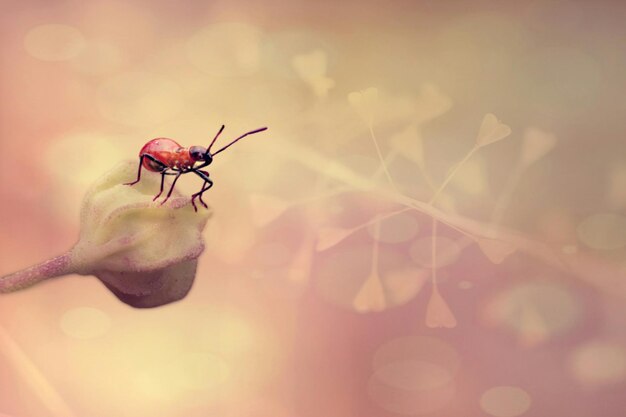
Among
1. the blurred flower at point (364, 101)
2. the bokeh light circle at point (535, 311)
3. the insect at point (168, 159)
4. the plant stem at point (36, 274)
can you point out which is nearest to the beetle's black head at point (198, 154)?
the insect at point (168, 159)

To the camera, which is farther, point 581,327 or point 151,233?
point 581,327

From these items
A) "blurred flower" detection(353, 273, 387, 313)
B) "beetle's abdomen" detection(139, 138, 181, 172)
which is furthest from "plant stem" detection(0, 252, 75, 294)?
"blurred flower" detection(353, 273, 387, 313)

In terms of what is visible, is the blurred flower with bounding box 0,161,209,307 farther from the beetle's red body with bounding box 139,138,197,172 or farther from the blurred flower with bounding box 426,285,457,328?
the blurred flower with bounding box 426,285,457,328

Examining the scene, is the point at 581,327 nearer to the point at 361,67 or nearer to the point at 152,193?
the point at 361,67

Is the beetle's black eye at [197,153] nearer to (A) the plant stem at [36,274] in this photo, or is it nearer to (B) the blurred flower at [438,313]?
(A) the plant stem at [36,274]

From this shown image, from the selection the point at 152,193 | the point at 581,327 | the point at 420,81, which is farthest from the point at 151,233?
the point at 581,327
